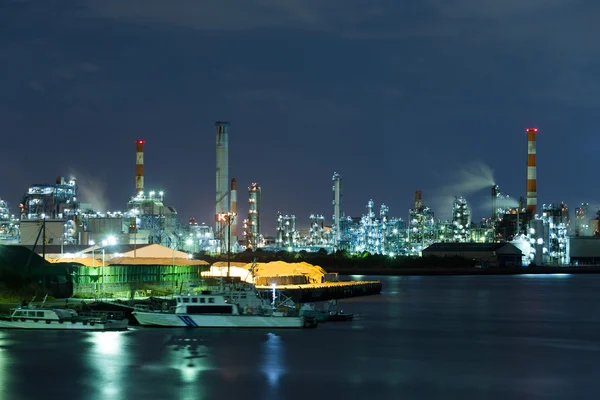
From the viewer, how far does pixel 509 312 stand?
6981 cm

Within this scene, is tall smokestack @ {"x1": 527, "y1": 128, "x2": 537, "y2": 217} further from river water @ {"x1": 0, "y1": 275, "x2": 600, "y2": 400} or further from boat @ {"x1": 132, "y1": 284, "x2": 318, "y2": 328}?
boat @ {"x1": 132, "y1": 284, "x2": 318, "y2": 328}

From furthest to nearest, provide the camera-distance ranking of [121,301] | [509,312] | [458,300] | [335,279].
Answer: [335,279]
[458,300]
[509,312]
[121,301]

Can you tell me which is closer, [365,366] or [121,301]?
[365,366]

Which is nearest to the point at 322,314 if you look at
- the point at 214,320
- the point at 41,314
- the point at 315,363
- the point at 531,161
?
the point at 214,320

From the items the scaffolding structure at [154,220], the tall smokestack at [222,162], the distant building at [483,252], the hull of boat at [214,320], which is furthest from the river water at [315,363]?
the distant building at [483,252]

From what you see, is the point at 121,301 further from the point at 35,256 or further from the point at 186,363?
the point at 186,363

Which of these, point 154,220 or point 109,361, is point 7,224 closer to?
point 154,220

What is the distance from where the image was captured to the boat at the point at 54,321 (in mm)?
46281

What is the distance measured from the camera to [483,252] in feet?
561

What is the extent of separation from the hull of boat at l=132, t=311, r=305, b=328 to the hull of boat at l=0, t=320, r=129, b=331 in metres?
2.12

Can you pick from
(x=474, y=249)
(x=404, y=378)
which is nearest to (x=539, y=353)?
(x=404, y=378)

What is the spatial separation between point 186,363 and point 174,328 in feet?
39.3

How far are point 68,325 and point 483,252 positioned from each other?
13262 centimetres

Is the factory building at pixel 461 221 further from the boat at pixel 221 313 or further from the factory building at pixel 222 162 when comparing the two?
the boat at pixel 221 313
